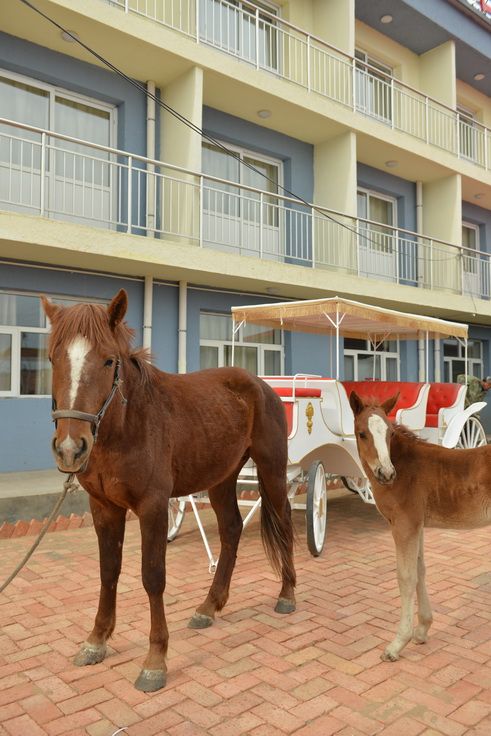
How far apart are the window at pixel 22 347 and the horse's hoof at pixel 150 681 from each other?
6.99m

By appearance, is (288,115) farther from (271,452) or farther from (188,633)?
(188,633)

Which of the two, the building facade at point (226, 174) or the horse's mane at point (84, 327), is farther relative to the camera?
the building facade at point (226, 174)

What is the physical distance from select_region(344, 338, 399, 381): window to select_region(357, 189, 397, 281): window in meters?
1.86

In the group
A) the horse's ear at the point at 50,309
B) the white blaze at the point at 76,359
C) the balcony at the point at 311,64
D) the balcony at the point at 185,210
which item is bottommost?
the white blaze at the point at 76,359

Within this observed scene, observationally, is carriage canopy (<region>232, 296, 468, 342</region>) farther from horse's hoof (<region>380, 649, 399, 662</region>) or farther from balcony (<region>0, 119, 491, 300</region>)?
horse's hoof (<region>380, 649, 399, 662</region>)

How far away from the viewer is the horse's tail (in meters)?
4.21

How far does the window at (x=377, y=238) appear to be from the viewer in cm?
1393

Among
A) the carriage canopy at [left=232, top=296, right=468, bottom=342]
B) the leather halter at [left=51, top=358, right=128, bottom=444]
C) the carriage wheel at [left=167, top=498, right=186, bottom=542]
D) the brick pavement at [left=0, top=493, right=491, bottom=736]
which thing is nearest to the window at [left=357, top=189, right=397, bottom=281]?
the carriage canopy at [left=232, top=296, right=468, bottom=342]

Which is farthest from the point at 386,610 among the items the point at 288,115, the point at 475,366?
the point at 475,366

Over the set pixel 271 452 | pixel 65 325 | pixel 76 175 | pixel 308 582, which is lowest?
pixel 308 582

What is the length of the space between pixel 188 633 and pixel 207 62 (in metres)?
9.93

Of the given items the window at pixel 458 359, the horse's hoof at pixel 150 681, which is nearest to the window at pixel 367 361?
the window at pixel 458 359

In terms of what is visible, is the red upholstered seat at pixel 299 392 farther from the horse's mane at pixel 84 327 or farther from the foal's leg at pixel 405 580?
the horse's mane at pixel 84 327

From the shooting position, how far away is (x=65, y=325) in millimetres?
2744
